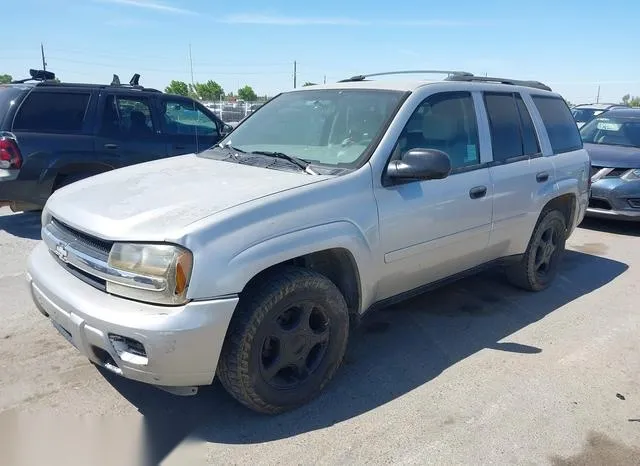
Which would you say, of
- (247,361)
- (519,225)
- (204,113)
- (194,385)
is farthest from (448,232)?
(204,113)

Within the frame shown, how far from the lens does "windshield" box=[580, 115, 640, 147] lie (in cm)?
891

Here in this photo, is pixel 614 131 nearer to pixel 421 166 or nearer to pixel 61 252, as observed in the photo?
pixel 421 166

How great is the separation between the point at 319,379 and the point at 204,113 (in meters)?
6.01

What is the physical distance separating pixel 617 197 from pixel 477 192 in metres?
4.65

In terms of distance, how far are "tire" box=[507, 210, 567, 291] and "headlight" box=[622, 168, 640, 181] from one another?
3076 mm

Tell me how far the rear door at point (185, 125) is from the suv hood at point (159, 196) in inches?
161

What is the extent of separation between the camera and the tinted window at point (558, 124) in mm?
5020

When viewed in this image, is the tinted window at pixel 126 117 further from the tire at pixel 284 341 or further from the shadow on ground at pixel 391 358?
the tire at pixel 284 341

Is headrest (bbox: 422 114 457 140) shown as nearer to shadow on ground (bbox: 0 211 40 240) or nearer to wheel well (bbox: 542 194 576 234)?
wheel well (bbox: 542 194 576 234)

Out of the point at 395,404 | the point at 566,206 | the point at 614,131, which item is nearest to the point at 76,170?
the point at 395,404

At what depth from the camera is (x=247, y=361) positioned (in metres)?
2.79

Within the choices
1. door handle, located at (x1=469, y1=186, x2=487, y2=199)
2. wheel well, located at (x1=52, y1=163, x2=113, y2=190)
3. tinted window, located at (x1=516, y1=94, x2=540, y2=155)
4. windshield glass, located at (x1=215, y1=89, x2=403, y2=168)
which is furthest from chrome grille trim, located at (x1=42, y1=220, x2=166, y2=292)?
wheel well, located at (x1=52, y1=163, x2=113, y2=190)

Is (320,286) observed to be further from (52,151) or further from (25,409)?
(52,151)

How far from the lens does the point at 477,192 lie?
13.1 ft
